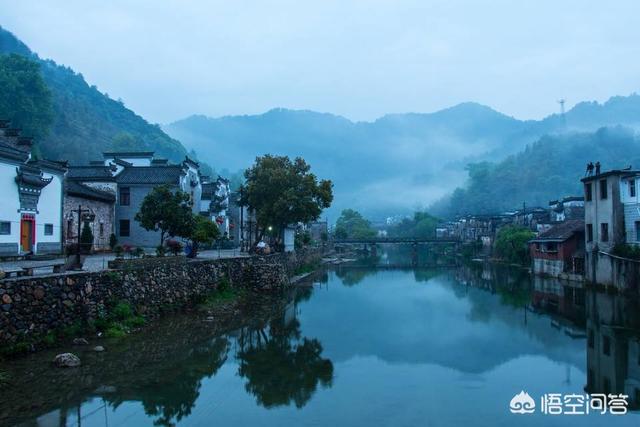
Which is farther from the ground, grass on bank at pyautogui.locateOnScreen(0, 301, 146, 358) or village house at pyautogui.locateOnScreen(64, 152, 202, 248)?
village house at pyautogui.locateOnScreen(64, 152, 202, 248)

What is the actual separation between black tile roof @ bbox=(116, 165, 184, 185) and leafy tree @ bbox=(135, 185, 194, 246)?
12.6 m

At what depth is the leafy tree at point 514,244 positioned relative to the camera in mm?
63844

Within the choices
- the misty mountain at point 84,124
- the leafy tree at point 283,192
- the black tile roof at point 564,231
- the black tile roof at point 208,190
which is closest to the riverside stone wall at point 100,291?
the leafy tree at point 283,192

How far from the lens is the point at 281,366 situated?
18.6 metres

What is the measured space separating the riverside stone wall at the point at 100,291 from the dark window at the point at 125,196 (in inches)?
578

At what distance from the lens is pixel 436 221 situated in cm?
14100

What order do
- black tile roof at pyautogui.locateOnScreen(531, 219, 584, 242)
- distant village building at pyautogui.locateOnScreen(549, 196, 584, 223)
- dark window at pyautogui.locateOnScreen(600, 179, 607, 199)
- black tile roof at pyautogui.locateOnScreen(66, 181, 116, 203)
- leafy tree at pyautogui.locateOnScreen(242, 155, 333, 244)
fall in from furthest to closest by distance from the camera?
1. distant village building at pyautogui.locateOnScreen(549, 196, 584, 223)
2. black tile roof at pyautogui.locateOnScreen(531, 219, 584, 242)
3. leafy tree at pyautogui.locateOnScreen(242, 155, 333, 244)
4. dark window at pyautogui.locateOnScreen(600, 179, 607, 199)
5. black tile roof at pyautogui.locateOnScreen(66, 181, 116, 203)

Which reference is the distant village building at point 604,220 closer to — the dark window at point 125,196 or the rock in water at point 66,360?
the rock in water at point 66,360

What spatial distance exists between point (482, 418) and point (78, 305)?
46.8ft

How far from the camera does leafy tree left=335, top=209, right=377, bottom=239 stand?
12700cm

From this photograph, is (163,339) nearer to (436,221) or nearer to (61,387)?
(61,387)

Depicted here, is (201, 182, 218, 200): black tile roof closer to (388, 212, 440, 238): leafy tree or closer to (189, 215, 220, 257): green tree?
(189, 215, 220, 257): green tree

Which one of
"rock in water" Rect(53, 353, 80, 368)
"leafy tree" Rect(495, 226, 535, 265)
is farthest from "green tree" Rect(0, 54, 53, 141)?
"leafy tree" Rect(495, 226, 535, 265)

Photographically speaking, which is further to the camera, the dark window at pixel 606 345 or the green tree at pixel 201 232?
the green tree at pixel 201 232
